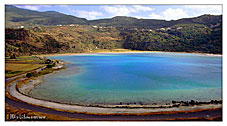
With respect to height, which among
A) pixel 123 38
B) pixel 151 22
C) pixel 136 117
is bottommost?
pixel 136 117

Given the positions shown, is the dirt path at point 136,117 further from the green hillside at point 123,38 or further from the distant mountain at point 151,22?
the distant mountain at point 151,22

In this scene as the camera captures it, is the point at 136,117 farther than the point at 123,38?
No

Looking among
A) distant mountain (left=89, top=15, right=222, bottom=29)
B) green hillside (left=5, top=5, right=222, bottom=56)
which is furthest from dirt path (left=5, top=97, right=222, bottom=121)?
distant mountain (left=89, top=15, right=222, bottom=29)

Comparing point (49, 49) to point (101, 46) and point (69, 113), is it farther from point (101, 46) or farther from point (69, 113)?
point (69, 113)

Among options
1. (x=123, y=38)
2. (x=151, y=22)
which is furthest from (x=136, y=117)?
(x=151, y=22)

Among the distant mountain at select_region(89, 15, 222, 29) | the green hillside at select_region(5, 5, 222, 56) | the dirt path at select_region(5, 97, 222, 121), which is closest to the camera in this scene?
the dirt path at select_region(5, 97, 222, 121)

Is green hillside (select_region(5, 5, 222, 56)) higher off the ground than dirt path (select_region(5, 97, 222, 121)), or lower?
higher

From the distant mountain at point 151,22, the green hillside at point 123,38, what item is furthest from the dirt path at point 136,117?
the distant mountain at point 151,22

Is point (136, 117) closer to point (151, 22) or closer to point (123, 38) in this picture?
point (123, 38)

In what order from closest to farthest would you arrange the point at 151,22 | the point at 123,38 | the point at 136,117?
the point at 136,117
the point at 123,38
the point at 151,22

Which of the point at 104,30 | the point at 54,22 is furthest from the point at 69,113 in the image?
the point at 54,22

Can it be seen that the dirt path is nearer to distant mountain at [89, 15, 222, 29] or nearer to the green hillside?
the green hillside
